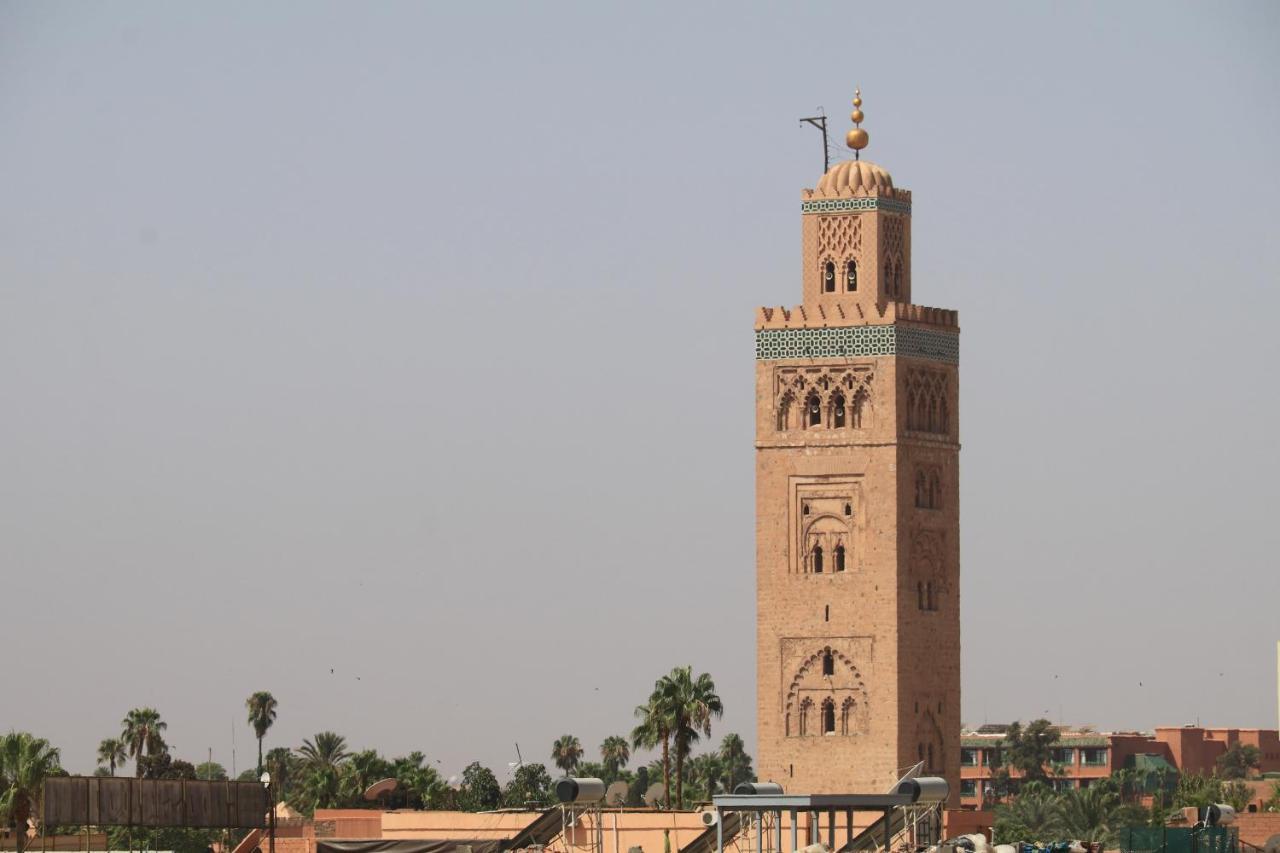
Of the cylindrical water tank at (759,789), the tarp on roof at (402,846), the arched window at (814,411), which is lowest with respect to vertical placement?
the tarp on roof at (402,846)

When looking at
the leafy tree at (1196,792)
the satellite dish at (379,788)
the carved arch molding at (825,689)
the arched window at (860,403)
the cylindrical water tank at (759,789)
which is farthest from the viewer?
the leafy tree at (1196,792)

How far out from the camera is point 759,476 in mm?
76938

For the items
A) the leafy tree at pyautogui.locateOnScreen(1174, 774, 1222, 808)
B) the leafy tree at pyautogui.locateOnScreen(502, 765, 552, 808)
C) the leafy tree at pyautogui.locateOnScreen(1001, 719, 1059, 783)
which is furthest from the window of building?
the leafy tree at pyautogui.locateOnScreen(502, 765, 552, 808)

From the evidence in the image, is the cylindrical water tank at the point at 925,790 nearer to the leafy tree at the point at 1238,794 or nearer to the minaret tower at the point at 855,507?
the minaret tower at the point at 855,507

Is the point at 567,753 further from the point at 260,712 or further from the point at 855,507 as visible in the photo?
the point at 855,507

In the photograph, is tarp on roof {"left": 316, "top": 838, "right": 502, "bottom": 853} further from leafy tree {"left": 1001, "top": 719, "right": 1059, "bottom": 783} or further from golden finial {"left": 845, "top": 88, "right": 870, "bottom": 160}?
leafy tree {"left": 1001, "top": 719, "right": 1059, "bottom": 783}

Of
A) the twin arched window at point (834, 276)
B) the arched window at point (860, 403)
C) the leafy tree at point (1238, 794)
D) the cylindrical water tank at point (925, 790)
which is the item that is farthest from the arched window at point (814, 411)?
the leafy tree at point (1238, 794)

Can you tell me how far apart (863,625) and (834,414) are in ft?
17.0

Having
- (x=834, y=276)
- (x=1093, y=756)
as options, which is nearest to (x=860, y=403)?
(x=834, y=276)

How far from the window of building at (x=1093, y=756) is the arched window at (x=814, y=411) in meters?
92.4

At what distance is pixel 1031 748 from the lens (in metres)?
162

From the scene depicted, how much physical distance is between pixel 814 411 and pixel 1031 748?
8800cm

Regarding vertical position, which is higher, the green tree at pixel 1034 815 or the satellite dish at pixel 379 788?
the satellite dish at pixel 379 788

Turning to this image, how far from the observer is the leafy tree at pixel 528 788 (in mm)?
106400
